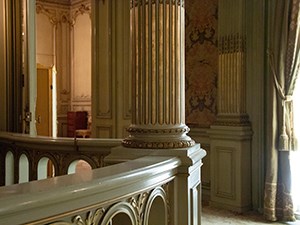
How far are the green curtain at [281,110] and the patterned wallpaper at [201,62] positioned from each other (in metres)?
0.83

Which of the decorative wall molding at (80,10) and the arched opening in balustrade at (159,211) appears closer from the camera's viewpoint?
the arched opening in balustrade at (159,211)

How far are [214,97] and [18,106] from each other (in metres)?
2.21

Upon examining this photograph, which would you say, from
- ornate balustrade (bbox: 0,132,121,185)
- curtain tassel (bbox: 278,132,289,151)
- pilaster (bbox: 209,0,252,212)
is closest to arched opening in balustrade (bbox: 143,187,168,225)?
ornate balustrade (bbox: 0,132,121,185)

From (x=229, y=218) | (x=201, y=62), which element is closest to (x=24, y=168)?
(x=229, y=218)

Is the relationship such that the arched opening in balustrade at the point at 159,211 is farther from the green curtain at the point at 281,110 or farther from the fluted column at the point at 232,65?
the fluted column at the point at 232,65

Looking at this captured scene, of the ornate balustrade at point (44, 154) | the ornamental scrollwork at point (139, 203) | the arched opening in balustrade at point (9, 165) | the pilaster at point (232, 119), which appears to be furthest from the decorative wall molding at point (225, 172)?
the ornamental scrollwork at point (139, 203)

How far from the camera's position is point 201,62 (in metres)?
4.79

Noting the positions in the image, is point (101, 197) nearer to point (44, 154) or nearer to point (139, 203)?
point (139, 203)

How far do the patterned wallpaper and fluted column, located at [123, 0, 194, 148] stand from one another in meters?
2.93

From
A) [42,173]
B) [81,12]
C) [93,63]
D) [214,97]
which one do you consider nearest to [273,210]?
[214,97]

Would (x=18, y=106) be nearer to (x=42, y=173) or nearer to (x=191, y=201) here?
(x=42, y=173)

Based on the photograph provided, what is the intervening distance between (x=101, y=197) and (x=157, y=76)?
29.6 inches

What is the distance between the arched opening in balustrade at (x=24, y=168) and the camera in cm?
279

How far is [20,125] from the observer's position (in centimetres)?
346
